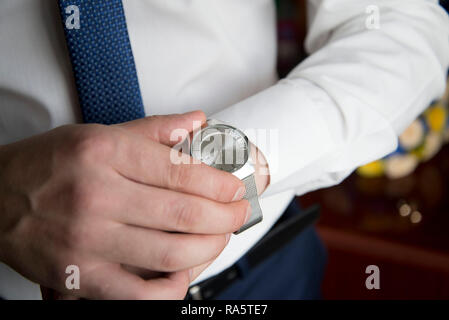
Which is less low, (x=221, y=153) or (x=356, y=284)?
(x=221, y=153)

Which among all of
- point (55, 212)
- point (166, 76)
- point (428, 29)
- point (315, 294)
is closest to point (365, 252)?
point (315, 294)

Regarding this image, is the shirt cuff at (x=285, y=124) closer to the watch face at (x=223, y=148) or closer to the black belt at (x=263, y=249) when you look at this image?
the watch face at (x=223, y=148)

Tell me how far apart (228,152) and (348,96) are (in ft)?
0.57

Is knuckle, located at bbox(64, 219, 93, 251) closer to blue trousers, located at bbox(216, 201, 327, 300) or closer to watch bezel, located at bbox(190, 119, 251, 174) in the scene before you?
watch bezel, located at bbox(190, 119, 251, 174)

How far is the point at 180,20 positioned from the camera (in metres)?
0.48

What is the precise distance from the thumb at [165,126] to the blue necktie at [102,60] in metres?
0.08

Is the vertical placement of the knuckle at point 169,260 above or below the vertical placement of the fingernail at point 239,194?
below

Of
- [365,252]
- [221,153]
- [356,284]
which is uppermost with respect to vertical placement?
[221,153]

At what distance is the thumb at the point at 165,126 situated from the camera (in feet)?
1.21

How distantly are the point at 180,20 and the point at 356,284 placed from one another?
2.84 ft

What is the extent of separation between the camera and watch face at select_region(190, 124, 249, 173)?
1.26 feet

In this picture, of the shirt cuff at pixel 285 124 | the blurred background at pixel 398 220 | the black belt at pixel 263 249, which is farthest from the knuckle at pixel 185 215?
the blurred background at pixel 398 220

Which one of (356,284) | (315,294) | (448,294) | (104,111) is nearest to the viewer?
(104,111)
